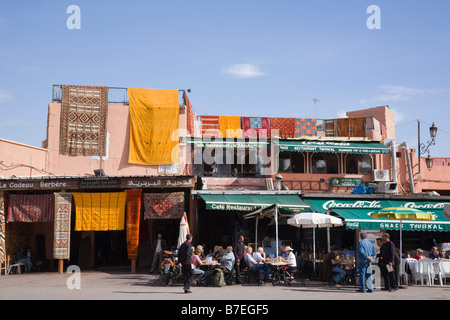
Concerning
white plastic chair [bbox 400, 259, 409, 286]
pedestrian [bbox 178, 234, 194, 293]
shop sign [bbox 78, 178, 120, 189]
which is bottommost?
white plastic chair [bbox 400, 259, 409, 286]

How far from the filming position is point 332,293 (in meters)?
11.9

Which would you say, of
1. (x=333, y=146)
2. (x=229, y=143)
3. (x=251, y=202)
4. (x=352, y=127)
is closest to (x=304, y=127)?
(x=352, y=127)

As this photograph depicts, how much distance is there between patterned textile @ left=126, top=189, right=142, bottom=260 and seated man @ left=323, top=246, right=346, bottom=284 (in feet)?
21.7

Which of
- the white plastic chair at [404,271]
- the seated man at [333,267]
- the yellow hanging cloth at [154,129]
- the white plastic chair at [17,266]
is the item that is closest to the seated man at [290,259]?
the seated man at [333,267]

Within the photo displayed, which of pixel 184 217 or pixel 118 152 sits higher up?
pixel 118 152

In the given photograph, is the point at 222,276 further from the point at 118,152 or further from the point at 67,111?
the point at 67,111

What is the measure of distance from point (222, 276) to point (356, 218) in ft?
19.6

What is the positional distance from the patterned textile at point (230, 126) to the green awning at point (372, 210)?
25.7 feet

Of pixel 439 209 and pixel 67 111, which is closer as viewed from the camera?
pixel 439 209

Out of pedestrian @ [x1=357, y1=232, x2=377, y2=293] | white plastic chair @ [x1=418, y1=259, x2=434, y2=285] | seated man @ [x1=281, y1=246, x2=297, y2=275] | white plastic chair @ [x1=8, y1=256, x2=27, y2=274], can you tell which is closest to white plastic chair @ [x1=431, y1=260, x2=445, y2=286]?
white plastic chair @ [x1=418, y1=259, x2=434, y2=285]

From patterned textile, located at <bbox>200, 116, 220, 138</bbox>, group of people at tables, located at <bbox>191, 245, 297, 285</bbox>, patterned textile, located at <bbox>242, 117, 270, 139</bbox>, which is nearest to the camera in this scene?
group of people at tables, located at <bbox>191, 245, 297, 285</bbox>

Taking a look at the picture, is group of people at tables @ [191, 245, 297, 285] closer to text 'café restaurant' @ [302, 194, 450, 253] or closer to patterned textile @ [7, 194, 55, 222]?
text 'café restaurant' @ [302, 194, 450, 253]

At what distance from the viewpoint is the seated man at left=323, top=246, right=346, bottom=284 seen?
1384 centimetres

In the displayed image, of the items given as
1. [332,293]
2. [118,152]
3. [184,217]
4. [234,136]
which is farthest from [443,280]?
[118,152]
